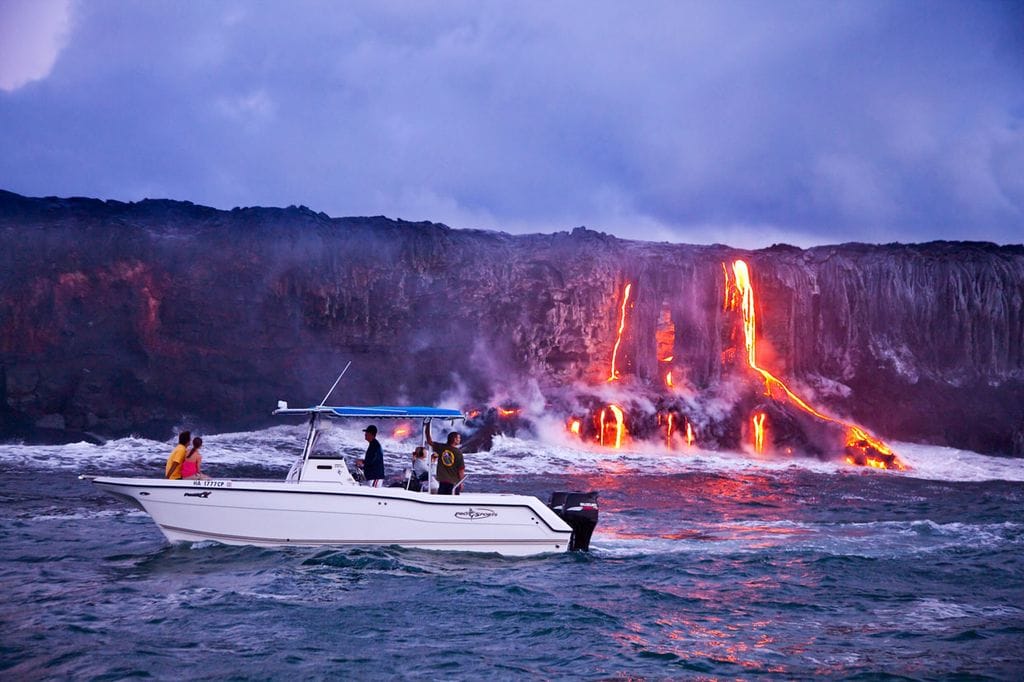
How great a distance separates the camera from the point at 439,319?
3809 centimetres

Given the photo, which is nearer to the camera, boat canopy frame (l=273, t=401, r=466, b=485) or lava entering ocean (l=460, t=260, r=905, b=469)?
boat canopy frame (l=273, t=401, r=466, b=485)

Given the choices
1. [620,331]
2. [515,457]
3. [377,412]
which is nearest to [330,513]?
[377,412]

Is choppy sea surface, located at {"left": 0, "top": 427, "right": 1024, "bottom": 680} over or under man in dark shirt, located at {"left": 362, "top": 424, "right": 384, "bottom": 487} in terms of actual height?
under

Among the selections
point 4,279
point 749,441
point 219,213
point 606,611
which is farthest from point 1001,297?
point 4,279

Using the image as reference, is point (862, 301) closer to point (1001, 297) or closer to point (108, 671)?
point (1001, 297)

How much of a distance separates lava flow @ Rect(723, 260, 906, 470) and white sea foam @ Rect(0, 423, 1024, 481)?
0.80m

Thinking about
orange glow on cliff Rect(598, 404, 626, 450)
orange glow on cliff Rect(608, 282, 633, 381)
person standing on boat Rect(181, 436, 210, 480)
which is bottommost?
person standing on boat Rect(181, 436, 210, 480)

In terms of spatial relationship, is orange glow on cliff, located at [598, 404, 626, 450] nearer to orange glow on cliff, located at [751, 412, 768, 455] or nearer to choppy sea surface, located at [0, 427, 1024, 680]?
orange glow on cliff, located at [751, 412, 768, 455]

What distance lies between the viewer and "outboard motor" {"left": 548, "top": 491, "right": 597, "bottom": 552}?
44.8 feet

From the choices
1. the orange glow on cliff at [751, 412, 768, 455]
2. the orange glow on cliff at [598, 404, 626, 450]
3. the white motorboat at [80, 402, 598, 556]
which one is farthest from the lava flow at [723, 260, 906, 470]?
the white motorboat at [80, 402, 598, 556]

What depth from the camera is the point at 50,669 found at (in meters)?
7.73

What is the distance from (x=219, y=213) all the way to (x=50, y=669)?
104 ft

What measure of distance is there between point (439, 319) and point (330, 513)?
25.5 meters

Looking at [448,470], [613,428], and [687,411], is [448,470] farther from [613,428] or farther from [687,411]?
[687,411]
